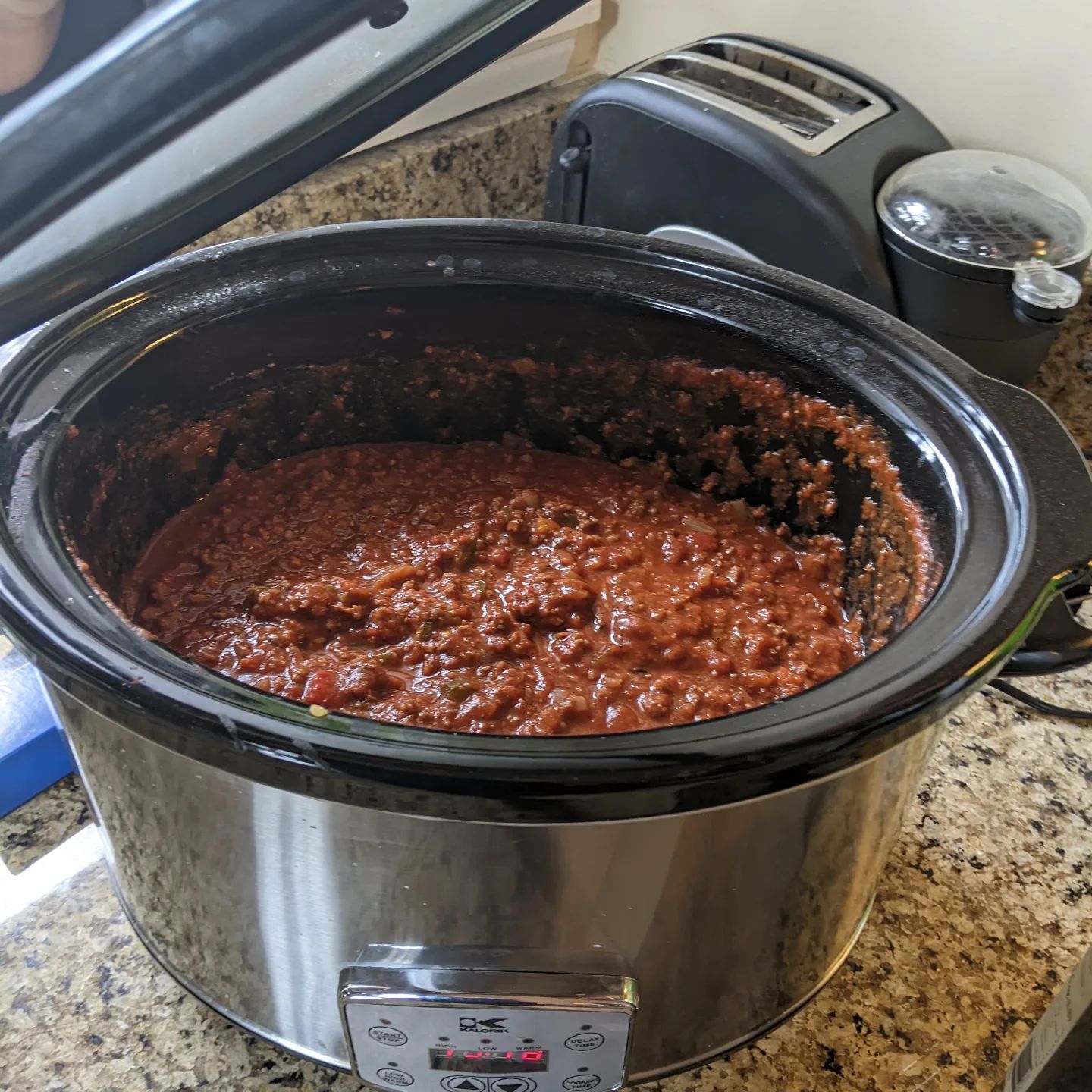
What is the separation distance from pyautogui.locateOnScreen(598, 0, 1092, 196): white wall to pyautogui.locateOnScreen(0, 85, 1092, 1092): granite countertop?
684 mm

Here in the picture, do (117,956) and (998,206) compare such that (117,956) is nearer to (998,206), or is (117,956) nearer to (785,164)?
(785,164)

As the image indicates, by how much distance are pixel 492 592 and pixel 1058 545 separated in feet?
1.70

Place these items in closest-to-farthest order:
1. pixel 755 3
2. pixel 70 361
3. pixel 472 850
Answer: pixel 472 850, pixel 70 361, pixel 755 3

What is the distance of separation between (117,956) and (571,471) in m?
0.63

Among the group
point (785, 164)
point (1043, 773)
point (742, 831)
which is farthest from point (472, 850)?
point (785, 164)

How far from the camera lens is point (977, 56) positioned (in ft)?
4.18

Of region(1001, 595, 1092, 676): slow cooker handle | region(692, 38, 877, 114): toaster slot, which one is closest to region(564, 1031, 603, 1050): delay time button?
region(1001, 595, 1092, 676): slow cooker handle

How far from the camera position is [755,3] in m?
1.43

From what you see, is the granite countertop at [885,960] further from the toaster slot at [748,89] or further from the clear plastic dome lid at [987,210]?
the toaster slot at [748,89]

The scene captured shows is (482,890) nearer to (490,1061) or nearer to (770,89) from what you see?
(490,1061)

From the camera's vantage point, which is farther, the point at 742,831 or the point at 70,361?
the point at 70,361

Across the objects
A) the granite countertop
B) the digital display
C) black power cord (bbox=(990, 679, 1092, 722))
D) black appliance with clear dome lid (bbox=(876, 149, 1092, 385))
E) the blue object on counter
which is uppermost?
black appliance with clear dome lid (bbox=(876, 149, 1092, 385))

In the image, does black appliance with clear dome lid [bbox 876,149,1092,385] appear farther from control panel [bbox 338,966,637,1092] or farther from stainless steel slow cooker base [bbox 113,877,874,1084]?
control panel [bbox 338,966,637,1092]

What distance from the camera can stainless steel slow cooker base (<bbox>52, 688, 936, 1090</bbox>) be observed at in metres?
0.57
